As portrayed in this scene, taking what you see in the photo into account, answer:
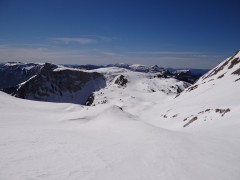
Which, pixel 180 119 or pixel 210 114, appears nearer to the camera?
pixel 210 114

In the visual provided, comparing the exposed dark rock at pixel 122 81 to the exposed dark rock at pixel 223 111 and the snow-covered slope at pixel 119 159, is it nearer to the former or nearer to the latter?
the exposed dark rock at pixel 223 111

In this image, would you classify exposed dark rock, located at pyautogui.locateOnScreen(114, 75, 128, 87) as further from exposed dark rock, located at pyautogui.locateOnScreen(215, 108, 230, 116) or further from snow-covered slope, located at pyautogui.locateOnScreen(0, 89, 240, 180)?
snow-covered slope, located at pyautogui.locateOnScreen(0, 89, 240, 180)

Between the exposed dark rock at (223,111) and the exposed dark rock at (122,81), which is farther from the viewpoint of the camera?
the exposed dark rock at (122,81)

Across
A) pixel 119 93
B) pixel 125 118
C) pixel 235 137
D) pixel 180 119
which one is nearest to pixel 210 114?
pixel 180 119

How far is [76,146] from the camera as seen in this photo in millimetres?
14234

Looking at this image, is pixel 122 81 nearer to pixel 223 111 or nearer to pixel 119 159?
pixel 223 111

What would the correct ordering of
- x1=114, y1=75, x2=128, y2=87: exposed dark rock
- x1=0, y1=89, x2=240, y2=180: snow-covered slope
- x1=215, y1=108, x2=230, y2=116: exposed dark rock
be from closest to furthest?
A: x1=0, y1=89, x2=240, y2=180: snow-covered slope
x1=215, y1=108, x2=230, y2=116: exposed dark rock
x1=114, y1=75, x2=128, y2=87: exposed dark rock

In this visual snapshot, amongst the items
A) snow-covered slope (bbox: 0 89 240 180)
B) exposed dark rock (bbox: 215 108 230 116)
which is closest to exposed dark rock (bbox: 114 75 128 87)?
exposed dark rock (bbox: 215 108 230 116)

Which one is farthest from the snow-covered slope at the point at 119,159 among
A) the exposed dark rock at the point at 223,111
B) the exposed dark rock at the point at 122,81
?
the exposed dark rock at the point at 122,81

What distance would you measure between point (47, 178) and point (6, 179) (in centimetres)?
140

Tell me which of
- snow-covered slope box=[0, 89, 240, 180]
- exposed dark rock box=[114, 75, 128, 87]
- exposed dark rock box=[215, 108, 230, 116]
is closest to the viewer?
snow-covered slope box=[0, 89, 240, 180]

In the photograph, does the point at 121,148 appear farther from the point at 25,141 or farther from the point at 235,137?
the point at 235,137

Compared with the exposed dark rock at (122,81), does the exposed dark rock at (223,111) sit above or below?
above

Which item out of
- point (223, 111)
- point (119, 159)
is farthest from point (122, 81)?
point (119, 159)
